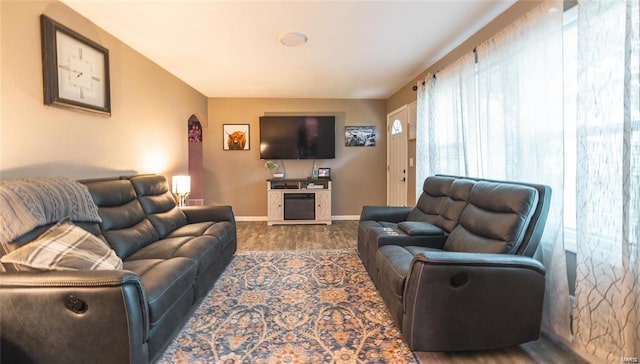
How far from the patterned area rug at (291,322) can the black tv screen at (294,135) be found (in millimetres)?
2815

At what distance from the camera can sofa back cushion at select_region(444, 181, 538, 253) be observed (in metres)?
1.86

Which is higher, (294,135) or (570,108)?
(294,135)

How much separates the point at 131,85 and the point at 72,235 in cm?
207

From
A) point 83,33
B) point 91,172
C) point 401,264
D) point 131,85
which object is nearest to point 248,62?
point 131,85

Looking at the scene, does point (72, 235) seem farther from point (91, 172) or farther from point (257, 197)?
point (257, 197)

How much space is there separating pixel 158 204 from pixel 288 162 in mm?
2975

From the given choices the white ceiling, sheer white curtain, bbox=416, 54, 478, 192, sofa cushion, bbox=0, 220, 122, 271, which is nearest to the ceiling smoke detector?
the white ceiling

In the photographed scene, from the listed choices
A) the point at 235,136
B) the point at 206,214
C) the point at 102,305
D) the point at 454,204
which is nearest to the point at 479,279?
the point at 454,204

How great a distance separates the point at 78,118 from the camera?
248 cm

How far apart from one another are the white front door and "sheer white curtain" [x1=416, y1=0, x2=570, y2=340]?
5.67ft

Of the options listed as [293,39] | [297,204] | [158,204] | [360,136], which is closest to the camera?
[293,39]

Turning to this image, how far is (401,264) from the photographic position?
199 centimetres

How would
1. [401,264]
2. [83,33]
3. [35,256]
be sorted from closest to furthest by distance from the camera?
[35,256] < [401,264] < [83,33]

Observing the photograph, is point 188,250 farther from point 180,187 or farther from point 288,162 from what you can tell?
point 288,162
